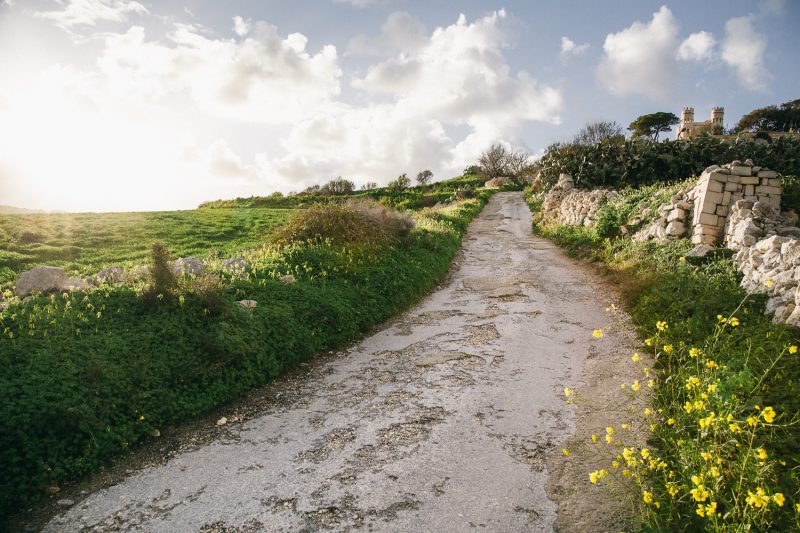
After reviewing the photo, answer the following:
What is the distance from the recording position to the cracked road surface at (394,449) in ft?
14.1

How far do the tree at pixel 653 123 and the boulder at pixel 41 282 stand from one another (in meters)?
76.6

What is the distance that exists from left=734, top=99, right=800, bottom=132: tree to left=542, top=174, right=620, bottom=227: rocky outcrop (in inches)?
2298

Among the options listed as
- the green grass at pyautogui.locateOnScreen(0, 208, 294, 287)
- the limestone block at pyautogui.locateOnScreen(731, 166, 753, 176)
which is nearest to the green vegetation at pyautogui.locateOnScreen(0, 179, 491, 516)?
the green grass at pyautogui.locateOnScreen(0, 208, 294, 287)

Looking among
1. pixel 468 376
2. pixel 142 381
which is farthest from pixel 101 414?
pixel 468 376

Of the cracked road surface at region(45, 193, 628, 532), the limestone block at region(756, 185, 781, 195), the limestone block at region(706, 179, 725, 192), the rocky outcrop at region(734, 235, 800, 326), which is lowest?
the cracked road surface at region(45, 193, 628, 532)

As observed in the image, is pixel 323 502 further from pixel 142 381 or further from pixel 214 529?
pixel 142 381

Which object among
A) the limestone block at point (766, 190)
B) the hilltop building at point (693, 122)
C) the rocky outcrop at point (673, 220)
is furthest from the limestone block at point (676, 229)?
the hilltop building at point (693, 122)

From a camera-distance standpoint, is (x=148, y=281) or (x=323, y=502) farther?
(x=148, y=281)

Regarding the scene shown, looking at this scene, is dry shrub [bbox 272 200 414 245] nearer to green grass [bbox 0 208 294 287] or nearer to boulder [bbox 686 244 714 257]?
green grass [bbox 0 208 294 287]

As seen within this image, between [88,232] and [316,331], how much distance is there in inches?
538

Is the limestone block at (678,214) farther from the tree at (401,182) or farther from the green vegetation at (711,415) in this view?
the tree at (401,182)

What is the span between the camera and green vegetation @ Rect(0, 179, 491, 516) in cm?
502

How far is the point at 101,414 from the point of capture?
5.39 m

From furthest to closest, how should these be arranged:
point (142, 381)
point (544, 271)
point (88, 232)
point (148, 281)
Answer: point (88, 232) < point (544, 271) < point (148, 281) < point (142, 381)
